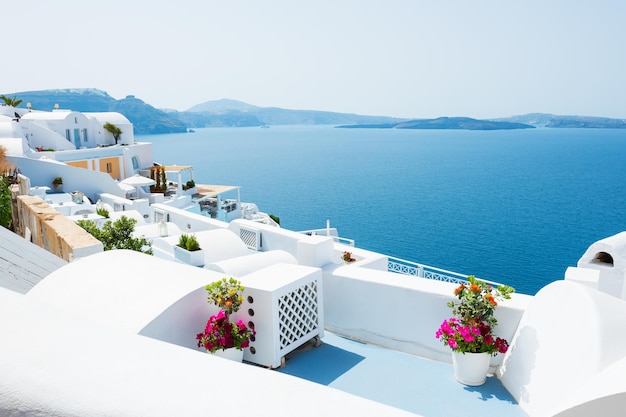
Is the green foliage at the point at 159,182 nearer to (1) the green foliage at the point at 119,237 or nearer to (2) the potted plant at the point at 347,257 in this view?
(1) the green foliage at the point at 119,237

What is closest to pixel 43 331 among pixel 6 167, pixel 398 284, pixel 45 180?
pixel 398 284

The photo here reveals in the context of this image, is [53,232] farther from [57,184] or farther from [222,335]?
[57,184]

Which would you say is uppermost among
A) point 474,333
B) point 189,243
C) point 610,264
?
point 610,264

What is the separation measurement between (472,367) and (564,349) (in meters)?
1.23

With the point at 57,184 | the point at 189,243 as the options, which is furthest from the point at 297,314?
the point at 57,184

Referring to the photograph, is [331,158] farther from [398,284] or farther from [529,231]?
[398,284]

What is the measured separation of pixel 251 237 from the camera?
11.2 meters

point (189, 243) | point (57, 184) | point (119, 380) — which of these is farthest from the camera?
point (57, 184)

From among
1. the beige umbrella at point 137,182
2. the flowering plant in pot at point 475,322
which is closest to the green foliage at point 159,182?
the beige umbrella at point 137,182

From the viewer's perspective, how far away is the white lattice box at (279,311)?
551 cm

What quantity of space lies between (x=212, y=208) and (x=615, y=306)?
106 feet

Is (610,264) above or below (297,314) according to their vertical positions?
above

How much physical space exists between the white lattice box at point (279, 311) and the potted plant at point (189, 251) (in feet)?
13.1

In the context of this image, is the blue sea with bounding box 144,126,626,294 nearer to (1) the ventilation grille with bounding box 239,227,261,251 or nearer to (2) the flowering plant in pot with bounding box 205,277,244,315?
(1) the ventilation grille with bounding box 239,227,261,251
